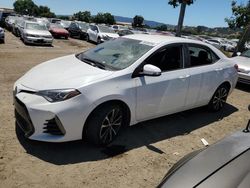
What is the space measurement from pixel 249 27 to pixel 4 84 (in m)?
15.8

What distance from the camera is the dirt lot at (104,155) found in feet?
12.4

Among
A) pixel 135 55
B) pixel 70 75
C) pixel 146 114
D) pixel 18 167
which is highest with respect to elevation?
pixel 135 55

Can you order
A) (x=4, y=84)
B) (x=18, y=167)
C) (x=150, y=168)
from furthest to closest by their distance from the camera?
(x=4, y=84)
(x=150, y=168)
(x=18, y=167)

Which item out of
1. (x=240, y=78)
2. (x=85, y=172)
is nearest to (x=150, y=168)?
(x=85, y=172)

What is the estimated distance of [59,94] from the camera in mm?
4090

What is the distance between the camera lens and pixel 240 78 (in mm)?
10125

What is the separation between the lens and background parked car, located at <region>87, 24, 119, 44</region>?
22589mm

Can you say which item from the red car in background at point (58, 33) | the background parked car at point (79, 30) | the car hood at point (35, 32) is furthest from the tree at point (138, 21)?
the car hood at point (35, 32)

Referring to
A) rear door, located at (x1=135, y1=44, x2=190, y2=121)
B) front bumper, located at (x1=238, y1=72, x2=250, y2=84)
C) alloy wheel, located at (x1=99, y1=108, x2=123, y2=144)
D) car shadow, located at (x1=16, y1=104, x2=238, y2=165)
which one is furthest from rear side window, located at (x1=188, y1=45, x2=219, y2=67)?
front bumper, located at (x1=238, y1=72, x2=250, y2=84)

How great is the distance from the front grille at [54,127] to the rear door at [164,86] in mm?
1259

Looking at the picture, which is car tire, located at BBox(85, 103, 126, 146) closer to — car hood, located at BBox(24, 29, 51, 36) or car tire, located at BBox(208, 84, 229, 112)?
car tire, located at BBox(208, 84, 229, 112)

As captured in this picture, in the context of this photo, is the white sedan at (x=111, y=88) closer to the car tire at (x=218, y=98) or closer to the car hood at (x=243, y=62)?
the car tire at (x=218, y=98)

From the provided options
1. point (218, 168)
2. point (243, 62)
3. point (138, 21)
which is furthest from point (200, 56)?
point (138, 21)

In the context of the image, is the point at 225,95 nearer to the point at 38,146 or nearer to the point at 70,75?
the point at 70,75
